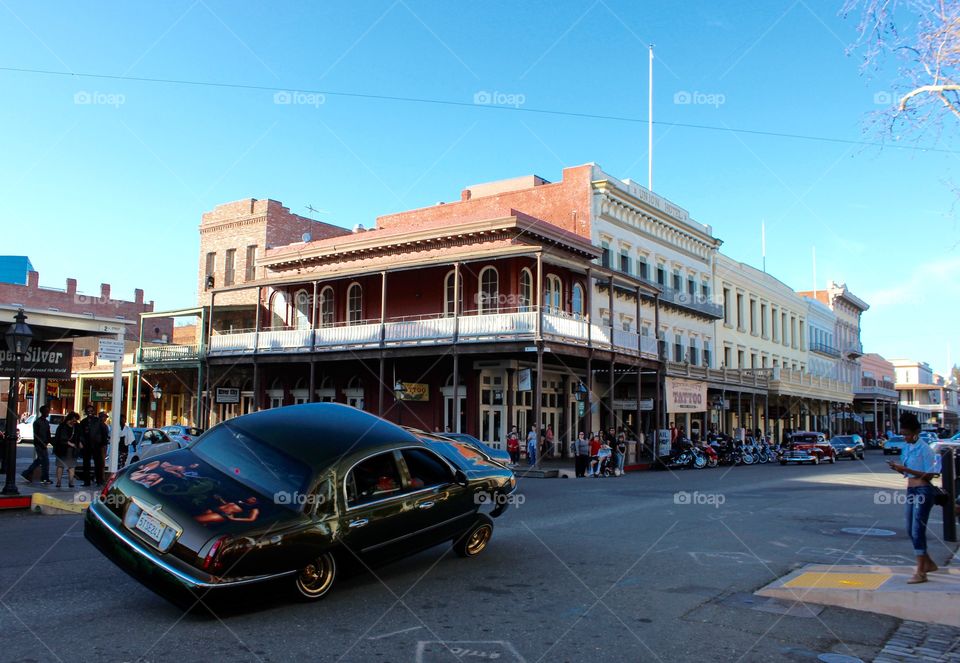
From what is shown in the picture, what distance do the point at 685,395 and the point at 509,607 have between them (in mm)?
29795

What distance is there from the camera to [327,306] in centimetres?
3591

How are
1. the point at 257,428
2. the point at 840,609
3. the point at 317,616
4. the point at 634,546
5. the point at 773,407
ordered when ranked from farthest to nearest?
the point at 773,407 < the point at 634,546 < the point at 257,428 < the point at 840,609 < the point at 317,616

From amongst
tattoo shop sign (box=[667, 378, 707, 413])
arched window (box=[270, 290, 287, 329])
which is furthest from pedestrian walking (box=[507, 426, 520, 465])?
arched window (box=[270, 290, 287, 329])

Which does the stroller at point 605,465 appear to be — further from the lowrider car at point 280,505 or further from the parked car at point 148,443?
the lowrider car at point 280,505

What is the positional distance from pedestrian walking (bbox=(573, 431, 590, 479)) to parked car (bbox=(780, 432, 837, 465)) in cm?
1335

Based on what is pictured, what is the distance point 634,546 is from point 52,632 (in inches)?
259

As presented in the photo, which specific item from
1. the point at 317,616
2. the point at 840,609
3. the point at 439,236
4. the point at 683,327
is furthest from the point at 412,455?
the point at 683,327

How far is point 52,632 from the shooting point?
5.64 m

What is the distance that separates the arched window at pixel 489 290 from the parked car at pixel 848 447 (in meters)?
20.5

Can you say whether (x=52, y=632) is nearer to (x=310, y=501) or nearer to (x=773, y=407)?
(x=310, y=501)

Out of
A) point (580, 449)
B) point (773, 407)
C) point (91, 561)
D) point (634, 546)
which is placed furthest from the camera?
point (773, 407)

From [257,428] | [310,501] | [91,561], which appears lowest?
[91,561]

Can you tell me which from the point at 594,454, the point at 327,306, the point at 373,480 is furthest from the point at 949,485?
the point at 327,306

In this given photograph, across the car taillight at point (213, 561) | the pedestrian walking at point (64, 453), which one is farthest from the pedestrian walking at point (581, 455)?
the car taillight at point (213, 561)
